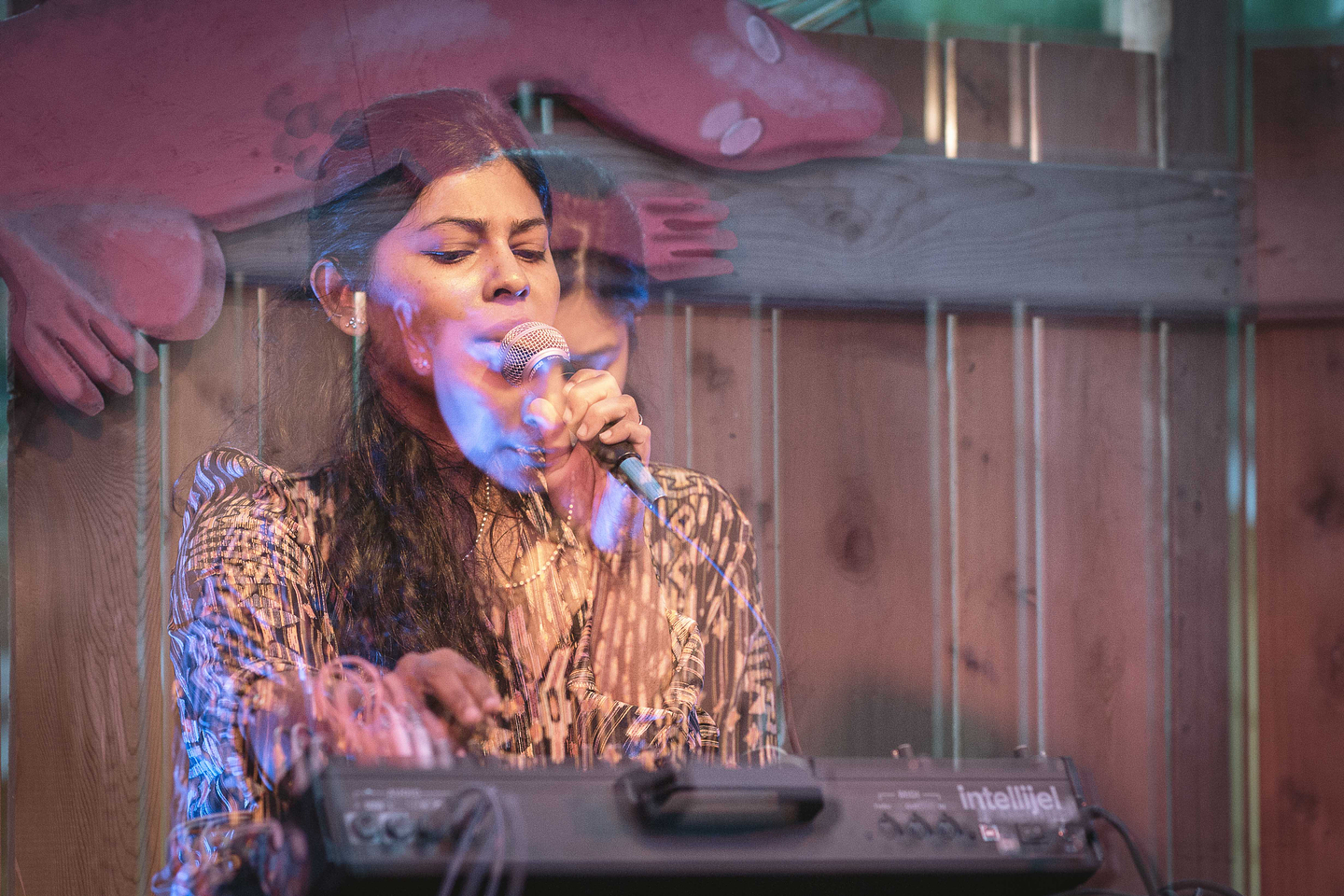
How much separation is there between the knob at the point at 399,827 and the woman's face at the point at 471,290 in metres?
0.68

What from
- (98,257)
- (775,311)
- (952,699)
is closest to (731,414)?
(775,311)

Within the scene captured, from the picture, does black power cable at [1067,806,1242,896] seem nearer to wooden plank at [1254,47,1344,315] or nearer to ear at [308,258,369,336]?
ear at [308,258,369,336]

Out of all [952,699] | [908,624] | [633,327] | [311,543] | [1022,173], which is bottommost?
[952,699]

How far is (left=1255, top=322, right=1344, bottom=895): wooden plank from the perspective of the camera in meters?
1.94

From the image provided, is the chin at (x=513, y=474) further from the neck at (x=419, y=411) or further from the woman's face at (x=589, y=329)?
the woman's face at (x=589, y=329)

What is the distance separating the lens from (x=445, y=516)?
1.39m

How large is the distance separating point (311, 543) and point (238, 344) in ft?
1.76

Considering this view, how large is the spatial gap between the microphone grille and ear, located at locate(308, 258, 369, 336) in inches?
11.9

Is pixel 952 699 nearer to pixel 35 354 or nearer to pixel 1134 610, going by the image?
pixel 1134 610

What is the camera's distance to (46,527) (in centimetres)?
161

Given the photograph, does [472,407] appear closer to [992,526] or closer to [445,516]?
[445,516]

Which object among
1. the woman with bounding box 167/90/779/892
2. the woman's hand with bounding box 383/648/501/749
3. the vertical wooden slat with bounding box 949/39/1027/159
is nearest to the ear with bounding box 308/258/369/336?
the woman with bounding box 167/90/779/892

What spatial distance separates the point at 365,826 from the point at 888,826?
0.33 m

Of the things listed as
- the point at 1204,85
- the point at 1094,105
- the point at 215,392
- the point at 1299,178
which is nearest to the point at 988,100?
the point at 1094,105
